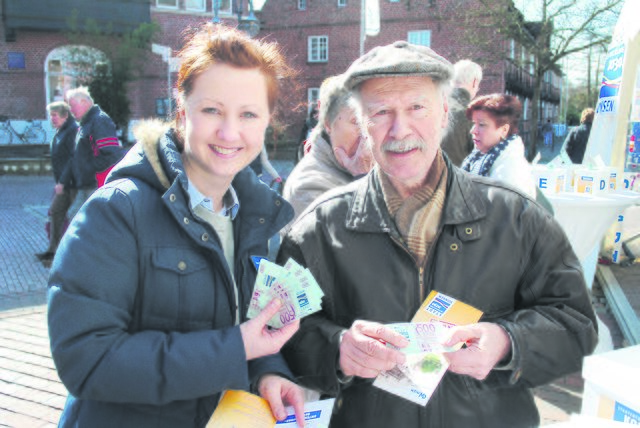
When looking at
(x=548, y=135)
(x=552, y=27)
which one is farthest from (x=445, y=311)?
(x=548, y=135)

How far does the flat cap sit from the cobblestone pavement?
2.70m

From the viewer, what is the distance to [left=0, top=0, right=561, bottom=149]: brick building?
24672mm

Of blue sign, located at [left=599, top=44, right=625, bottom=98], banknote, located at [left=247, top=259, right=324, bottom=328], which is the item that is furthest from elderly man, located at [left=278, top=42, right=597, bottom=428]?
blue sign, located at [left=599, top=44, right=625, bottom=98]

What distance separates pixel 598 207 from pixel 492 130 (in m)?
1.59

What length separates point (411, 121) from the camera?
5.72 ft

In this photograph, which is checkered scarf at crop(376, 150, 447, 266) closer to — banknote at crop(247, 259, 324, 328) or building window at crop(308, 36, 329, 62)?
banknote at crop(247, 259, 324, 328)

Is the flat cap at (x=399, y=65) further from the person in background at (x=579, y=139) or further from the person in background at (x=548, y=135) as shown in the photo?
the person in background at (x=548, y=135)

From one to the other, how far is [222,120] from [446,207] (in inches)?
28.4

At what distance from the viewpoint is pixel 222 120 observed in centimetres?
166

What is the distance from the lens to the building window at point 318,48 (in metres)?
32.7

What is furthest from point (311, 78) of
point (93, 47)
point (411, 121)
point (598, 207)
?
point (411, 121)

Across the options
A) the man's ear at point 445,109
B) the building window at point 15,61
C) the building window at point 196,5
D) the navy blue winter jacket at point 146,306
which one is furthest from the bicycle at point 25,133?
the man's ear at point 445,109

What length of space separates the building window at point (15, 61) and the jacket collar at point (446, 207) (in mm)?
27343

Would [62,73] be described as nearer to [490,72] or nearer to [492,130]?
[490,72]
